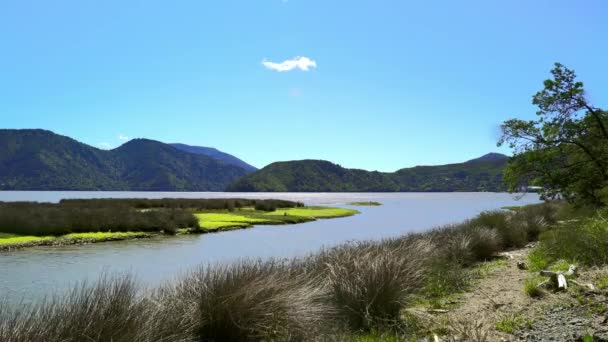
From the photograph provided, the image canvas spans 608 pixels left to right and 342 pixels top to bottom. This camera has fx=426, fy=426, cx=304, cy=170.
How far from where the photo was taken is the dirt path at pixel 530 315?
631cm

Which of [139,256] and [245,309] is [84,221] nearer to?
[139,256]

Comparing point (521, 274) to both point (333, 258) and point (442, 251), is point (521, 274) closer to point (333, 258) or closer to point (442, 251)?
point (442, 251)

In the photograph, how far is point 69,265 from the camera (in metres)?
19.4

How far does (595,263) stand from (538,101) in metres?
17.9

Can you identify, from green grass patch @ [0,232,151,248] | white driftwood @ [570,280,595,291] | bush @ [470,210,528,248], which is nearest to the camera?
white driftwood @ [570,280,595,291]

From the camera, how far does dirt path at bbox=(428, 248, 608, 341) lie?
6.31 m

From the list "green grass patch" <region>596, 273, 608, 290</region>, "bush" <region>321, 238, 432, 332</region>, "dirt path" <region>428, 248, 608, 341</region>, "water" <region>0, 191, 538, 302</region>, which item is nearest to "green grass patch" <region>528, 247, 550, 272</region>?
"dirt path" <region>428, 248, 608, 341</region>

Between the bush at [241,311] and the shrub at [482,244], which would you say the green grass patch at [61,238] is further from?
the shrub at [482,244]

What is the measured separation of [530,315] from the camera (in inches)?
310

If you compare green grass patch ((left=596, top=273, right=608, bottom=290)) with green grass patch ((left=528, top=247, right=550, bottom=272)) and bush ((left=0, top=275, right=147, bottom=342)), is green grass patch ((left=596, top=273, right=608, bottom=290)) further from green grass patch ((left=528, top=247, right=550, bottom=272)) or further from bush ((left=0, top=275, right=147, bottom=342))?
bush ((left=0, top=275, right=147, bottom=342))

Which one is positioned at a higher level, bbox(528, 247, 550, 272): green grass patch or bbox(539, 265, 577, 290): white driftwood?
bbox(539, 265, 577, 290): white driftwood

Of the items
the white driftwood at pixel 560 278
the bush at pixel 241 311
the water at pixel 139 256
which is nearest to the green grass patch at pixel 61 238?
the water at pixel 139 256

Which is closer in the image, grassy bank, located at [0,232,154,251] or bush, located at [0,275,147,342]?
bush, located at [0,275,147,342]

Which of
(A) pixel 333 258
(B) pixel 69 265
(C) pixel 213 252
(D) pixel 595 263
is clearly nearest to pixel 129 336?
(A) pixel 333 258
